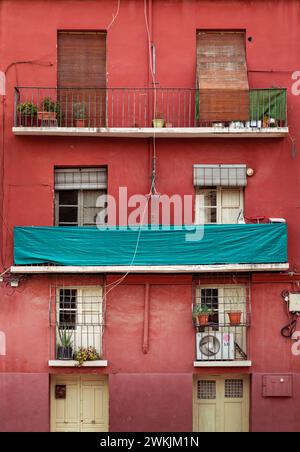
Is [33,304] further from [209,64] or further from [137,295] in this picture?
[209,64]

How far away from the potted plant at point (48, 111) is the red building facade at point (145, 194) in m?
0.15

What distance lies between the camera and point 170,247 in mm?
18000

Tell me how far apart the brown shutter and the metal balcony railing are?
5.5 inches

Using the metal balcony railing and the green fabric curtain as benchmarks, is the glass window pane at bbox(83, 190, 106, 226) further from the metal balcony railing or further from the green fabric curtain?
the green fabric curtain

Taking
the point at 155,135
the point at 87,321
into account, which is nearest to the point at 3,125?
the point at 155,135

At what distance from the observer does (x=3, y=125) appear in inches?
731

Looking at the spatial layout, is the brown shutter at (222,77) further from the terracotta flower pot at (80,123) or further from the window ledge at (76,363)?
the window ledge at (76,363)

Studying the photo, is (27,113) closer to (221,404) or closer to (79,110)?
(79,110)

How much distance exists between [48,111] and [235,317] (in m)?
6.29

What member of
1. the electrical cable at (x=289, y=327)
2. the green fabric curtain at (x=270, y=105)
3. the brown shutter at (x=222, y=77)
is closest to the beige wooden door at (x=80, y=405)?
the electrical cable at (x=289, y=327)

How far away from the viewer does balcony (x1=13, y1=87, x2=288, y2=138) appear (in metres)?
18.1

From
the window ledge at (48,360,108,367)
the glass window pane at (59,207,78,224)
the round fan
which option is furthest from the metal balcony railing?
the window ledge at (48,360,108,367)

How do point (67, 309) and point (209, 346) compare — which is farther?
point (67, 309)

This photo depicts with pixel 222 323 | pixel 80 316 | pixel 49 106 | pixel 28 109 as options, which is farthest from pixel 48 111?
pixel 222 323
